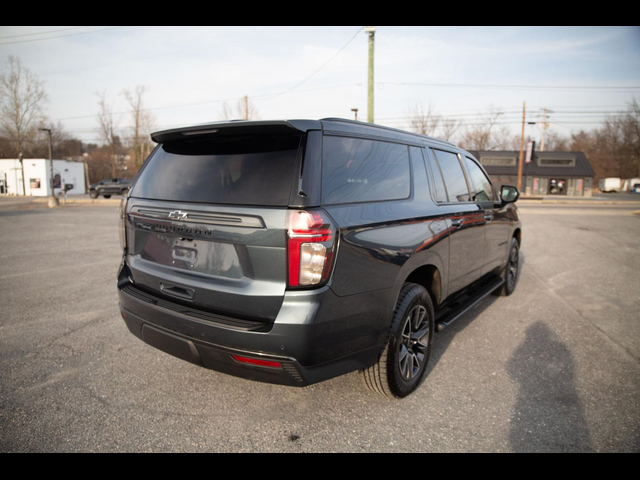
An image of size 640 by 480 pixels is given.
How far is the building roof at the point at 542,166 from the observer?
163ft

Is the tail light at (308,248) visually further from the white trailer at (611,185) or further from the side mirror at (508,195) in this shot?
the white trailer at (611,185)

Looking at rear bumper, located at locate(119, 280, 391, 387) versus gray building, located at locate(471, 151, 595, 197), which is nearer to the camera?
rear bumper, located at locate(119, 280, 391, 387)

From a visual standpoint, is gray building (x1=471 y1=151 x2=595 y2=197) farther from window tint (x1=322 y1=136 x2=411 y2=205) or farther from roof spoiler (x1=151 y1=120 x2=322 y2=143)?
roof spoiler (x1=151 y1=120 x2=322 y2=143)

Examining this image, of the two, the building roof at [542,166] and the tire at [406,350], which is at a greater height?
the building roof at [542,166]

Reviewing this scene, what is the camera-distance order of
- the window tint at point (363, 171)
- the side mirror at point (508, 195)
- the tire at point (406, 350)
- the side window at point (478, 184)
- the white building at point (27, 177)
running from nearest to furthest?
the window tint at point (363, 171), the tire at point (406, 350), the side window at point (478, 184), the side mirror at point (508, 195), the white building at point (27, 177)

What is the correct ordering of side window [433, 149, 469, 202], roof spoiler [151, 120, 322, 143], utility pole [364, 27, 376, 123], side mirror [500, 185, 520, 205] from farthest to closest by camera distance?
utility pole [364, 27, 376, 123]
side mirror [500, 185, 520, 205]
side window [433, 149, 469, 202]
roof spoiler [151, 120, 322, 143]

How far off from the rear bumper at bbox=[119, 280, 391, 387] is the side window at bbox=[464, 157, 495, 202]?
93.8 inches

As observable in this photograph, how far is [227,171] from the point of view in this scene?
2.39 meters

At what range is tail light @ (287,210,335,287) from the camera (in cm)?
207

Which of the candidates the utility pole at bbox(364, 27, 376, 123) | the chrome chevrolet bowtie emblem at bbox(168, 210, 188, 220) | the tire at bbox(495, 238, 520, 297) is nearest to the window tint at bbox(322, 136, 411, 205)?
the chrome chevrolet bowtie emblem at bbox(168, 210, 188, 220)

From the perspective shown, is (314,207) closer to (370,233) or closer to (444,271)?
(370,233)

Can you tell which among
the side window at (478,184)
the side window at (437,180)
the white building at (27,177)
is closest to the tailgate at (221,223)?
the side window at (437,180)

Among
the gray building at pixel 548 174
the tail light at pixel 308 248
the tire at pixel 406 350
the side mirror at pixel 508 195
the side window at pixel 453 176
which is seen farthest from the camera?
the gray building at pixel 548 174

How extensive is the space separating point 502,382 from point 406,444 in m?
1.18
